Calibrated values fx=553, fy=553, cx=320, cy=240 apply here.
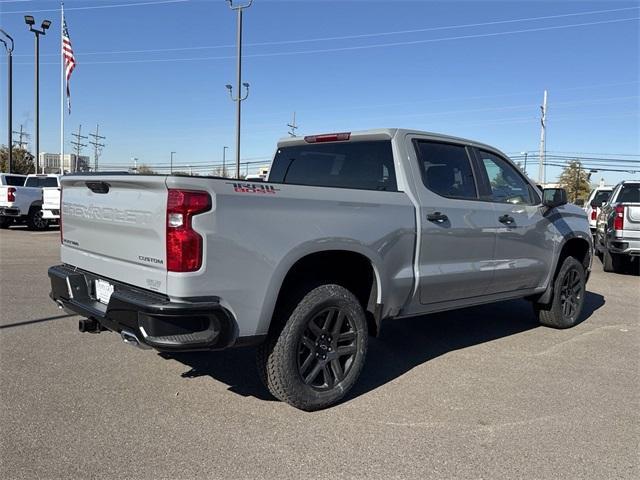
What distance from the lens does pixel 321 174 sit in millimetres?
5094

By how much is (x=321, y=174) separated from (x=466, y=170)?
1327 mm

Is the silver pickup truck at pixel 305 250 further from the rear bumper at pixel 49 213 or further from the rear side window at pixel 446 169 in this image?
the rear bumper at pixel 49 213

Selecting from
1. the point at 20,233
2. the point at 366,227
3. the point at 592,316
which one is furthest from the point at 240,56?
the point at 366,227

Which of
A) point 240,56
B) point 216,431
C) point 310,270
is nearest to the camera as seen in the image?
point 216,431

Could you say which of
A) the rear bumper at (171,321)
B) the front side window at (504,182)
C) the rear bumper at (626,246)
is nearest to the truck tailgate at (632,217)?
the rear bumper at (626,246)

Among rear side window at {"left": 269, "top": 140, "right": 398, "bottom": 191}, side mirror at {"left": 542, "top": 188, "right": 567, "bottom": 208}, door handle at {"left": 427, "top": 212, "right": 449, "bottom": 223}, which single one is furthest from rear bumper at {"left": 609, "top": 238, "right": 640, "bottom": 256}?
rear side window at {"left": 269, "top": 140, "right": 398, "bottom": 191}

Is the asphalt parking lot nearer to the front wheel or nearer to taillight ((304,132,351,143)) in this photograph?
the front wheel

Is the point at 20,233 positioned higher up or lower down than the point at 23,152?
lower down

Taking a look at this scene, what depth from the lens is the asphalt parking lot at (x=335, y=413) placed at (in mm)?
3055

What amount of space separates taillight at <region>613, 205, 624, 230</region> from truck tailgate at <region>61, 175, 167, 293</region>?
30.9ft

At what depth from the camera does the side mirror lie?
18.8 feet

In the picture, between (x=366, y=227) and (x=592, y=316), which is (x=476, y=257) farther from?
(x=592, y=316)

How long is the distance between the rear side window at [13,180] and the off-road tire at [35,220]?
1.12 m

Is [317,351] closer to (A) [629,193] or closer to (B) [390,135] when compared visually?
(B) [390,135]
